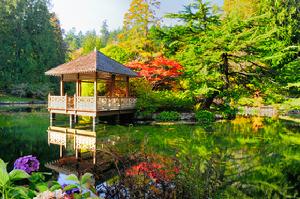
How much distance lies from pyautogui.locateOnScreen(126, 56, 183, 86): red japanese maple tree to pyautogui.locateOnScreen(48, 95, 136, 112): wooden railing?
2.76 m

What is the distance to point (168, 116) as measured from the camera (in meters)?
17.4

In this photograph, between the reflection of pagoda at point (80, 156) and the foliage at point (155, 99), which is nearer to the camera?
the reflection of pagoda at point (80, 156)

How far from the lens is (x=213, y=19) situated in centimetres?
1719

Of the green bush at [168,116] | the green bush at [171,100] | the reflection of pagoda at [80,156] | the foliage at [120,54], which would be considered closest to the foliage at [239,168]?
the reflection of pagoda at [80,156]

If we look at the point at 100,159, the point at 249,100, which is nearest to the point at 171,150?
the point at 100,159

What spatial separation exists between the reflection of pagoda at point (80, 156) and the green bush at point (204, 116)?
7.62 meters

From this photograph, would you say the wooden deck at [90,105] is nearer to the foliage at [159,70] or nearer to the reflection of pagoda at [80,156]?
the reflection of pagoda at [80,156]

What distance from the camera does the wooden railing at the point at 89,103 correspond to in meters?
13.9

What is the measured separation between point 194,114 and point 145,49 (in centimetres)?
881

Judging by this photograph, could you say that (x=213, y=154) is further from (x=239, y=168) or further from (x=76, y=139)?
(x=76, y=139)

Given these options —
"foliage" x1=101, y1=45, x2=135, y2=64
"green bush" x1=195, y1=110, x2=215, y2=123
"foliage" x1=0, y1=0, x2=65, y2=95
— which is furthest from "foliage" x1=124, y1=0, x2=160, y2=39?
"foliage" x1=0, y1=0, x2=65, y2=95

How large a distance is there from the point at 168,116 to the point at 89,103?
226 inches

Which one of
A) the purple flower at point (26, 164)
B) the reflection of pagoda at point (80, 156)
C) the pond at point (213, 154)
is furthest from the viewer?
the reflection of pagoda at point (80, 156)

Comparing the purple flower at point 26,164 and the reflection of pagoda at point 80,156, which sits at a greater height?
the purple flower at point 26,164
